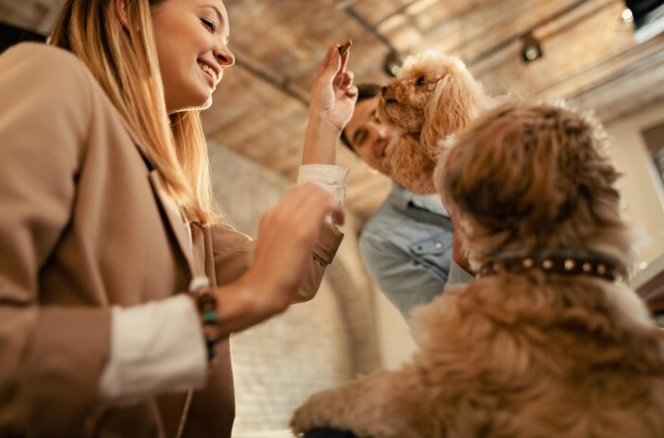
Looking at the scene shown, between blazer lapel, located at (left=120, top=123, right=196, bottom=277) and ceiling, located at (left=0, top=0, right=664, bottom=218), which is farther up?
ceiling, located at (left=0, top=0, right=664, bottom=218)

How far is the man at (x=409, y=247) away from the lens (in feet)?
6.66

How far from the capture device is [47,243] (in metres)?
Answer: 0.79

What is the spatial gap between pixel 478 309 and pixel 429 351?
0.12 m

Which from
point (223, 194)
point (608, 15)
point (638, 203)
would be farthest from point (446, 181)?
point (638, 203)

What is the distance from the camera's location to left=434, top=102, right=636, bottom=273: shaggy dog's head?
950mm

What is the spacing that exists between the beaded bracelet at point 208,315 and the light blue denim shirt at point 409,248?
131 centimetres

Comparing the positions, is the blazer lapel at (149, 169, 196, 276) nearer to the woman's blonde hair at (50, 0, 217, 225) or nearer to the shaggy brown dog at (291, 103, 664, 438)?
the woman's blonde hair at (50, 0, 217, 225)

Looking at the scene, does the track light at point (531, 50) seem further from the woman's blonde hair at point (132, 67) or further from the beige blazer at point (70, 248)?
the beige blazer at point (70, 248)

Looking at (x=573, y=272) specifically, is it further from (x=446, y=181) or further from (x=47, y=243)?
(x=47, y=243)

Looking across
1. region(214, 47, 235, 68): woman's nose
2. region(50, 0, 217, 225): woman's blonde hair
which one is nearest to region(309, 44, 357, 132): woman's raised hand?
region(214, 47, 235, 68): woman's nose

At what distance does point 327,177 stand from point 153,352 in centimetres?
94

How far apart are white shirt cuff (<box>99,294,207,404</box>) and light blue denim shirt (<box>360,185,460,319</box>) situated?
1357 millimetres

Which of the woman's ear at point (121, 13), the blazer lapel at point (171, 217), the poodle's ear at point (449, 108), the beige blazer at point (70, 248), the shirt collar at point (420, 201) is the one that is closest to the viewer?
the beige blazer at point (70, 248)

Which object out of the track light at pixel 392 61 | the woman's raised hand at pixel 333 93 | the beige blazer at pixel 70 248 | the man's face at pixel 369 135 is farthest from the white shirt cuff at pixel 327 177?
the track light at pixel 392 61
